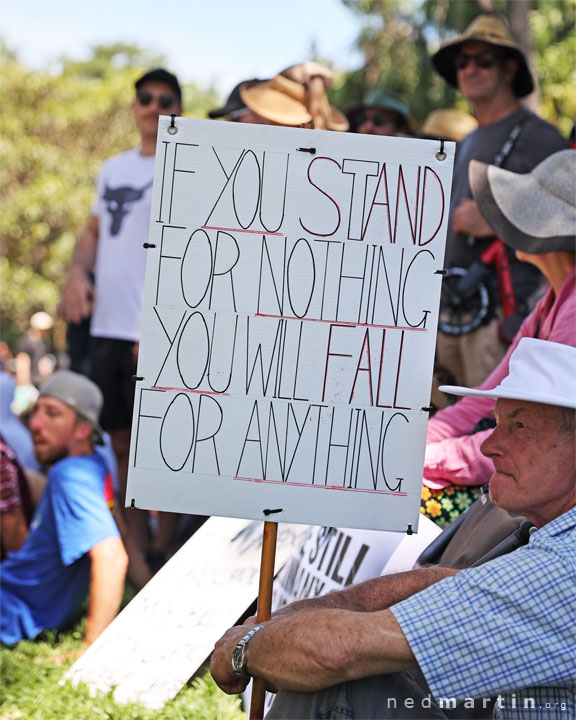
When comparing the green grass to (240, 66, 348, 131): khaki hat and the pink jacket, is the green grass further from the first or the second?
(240, 66, 348, 131): khaki hat

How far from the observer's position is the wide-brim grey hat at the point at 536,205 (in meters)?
3.44

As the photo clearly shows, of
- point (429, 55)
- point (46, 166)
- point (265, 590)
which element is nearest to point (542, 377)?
point (265, 590)

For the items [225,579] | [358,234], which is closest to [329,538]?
[225,579]

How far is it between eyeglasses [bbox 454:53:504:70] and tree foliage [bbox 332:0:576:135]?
481 inches

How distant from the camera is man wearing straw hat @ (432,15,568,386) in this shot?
15.0ft

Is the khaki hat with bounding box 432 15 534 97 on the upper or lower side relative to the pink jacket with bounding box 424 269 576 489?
upper

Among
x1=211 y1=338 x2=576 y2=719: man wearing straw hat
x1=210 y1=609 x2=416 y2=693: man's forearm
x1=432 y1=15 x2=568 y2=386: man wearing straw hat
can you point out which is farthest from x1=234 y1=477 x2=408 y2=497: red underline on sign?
x1=432 y1=15 x2=568 y2=386: man wearing straw hat

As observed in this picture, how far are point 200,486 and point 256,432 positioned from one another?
192 millimetres

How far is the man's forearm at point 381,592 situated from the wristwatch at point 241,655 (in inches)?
5.7

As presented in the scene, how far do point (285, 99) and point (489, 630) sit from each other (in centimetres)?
392

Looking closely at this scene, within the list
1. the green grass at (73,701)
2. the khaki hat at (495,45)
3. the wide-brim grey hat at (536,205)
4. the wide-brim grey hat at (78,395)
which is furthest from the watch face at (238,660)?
the khaki hat at (495,45)

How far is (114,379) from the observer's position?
5.37 metres

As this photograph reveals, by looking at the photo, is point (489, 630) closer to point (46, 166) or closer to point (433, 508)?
point (433, 508)

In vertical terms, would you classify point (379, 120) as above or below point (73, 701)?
above
